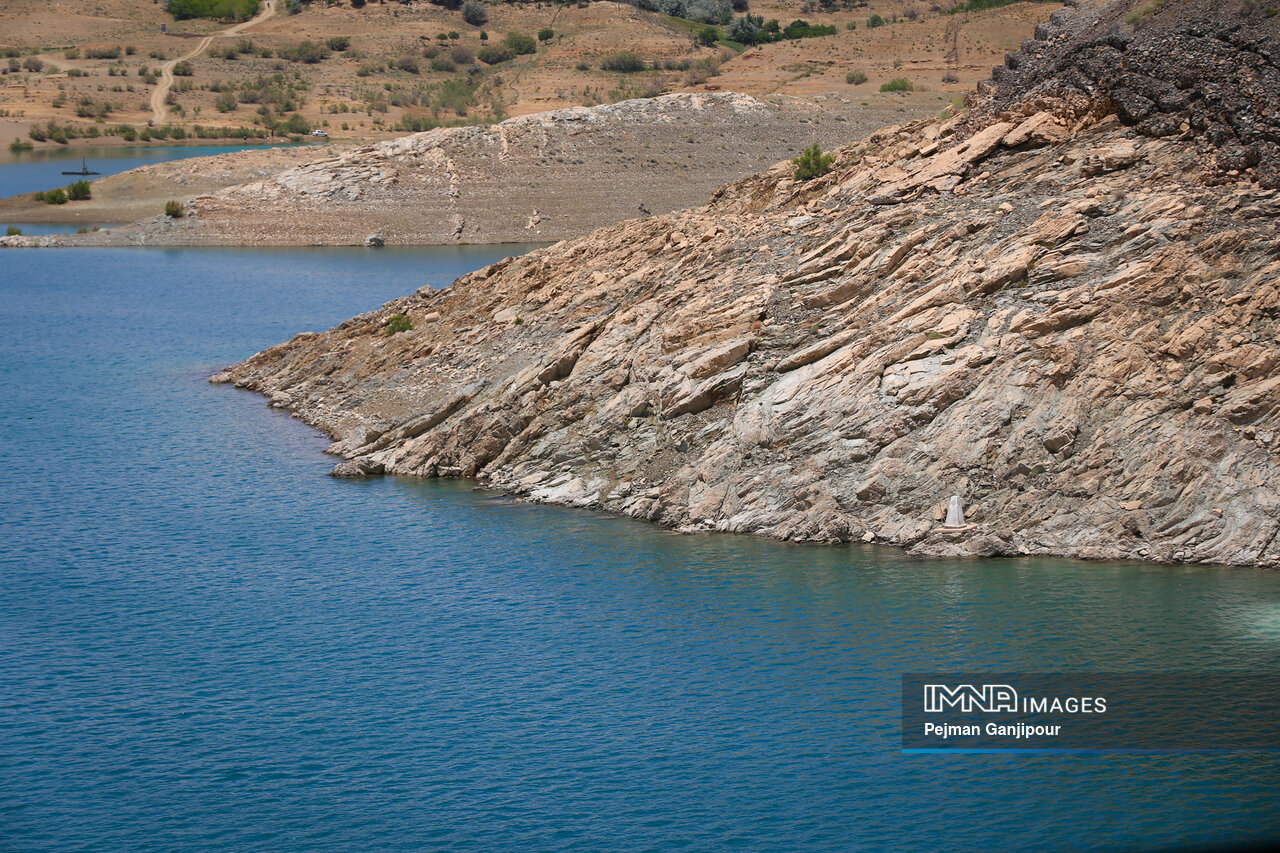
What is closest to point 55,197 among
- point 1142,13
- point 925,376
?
point 1142,13

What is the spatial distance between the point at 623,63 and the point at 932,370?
329 feet

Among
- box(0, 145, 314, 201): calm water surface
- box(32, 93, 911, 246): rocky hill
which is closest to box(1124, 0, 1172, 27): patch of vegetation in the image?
box(32, 93, 911, 246): rocky hill

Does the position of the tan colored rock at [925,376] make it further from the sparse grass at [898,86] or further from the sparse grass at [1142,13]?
the sparse grass at [898,86]

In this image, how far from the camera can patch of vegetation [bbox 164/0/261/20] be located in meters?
156

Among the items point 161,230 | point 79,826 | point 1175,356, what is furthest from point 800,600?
point 161,230

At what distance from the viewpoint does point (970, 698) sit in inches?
874

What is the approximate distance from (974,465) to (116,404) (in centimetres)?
2859

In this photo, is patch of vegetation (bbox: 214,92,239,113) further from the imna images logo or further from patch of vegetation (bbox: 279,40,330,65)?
the imna images logo

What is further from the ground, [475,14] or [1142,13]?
[475,14]

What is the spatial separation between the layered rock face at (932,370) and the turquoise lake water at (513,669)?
1242mm

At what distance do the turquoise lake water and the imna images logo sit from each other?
69 centimetres

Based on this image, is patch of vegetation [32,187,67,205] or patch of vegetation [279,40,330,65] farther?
patch of vegetation [279,40,330,65]

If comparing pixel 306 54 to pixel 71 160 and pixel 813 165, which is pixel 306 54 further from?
pixel 813 165

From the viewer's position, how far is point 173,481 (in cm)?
3528
